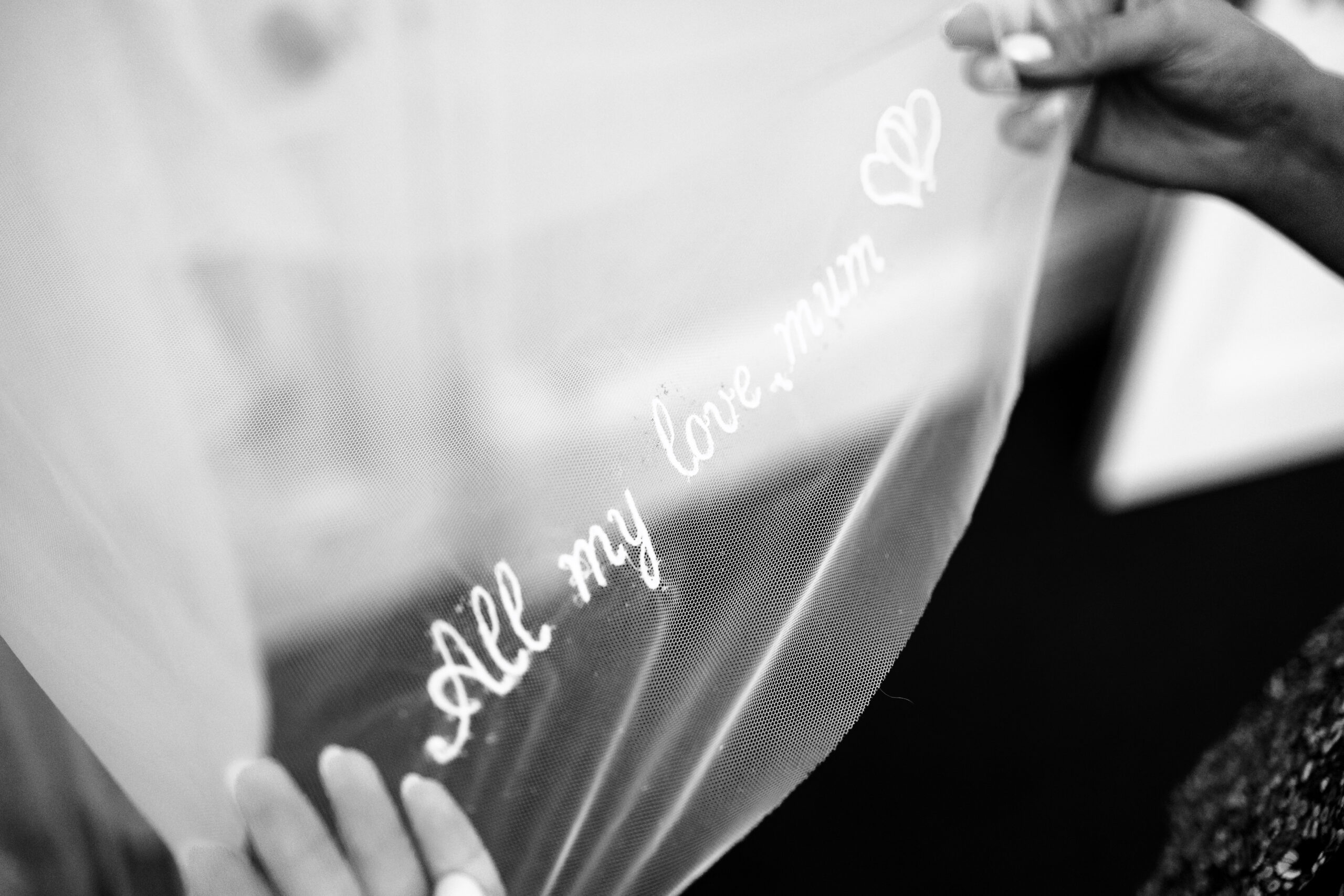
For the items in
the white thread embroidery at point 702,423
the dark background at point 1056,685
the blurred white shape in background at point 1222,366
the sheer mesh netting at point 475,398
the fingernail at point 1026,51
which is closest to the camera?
the sheer mesh netting at point 475,398

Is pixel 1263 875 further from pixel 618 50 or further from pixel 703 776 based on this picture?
pixel 618 50

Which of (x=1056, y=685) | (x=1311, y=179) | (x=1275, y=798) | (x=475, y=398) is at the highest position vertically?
(x=475, y=398)

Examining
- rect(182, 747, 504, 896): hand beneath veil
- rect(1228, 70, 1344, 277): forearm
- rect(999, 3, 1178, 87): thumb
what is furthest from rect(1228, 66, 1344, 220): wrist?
rect(182, 747, 504, 896): hand beneath veil

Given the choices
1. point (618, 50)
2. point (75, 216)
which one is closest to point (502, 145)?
point (618, 50)

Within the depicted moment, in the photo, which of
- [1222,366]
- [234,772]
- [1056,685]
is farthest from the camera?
[1222,366]

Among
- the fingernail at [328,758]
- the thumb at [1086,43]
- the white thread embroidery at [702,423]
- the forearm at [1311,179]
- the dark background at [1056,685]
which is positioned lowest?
the dark background at [1056,685]

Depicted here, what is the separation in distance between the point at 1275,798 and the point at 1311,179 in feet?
1.48

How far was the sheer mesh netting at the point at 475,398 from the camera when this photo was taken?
458 millimetres

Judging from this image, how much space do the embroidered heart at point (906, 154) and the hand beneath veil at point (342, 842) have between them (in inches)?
17.9

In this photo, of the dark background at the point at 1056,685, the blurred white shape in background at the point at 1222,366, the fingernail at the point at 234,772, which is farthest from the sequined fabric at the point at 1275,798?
the blurred white shape in background at the point at 1222,366

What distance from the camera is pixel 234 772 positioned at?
0.52 m

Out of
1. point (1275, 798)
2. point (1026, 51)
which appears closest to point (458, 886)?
point (1275, 798)

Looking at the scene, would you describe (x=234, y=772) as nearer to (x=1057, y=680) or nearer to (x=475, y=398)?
(x=475, y=398)

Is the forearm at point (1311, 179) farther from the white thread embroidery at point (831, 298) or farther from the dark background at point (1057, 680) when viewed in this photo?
the dark background at point (1057, 680)
